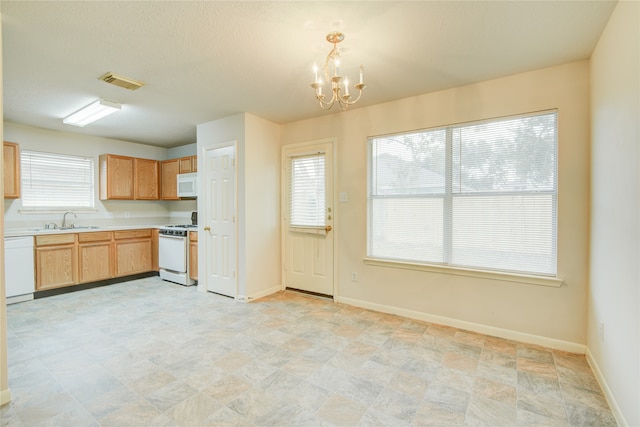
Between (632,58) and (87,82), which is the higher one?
(87,82)

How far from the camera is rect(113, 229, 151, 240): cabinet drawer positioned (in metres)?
4.88

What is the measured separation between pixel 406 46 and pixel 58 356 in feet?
12.3

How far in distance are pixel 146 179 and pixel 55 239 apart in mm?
1745

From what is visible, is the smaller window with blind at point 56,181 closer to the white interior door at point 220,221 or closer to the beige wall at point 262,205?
the white interior door at point 220,221

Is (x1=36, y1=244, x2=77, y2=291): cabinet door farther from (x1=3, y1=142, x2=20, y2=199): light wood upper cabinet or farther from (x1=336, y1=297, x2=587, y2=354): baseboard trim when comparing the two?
(x1=336, y1=297, x2=587, y2=354): baseboard trim

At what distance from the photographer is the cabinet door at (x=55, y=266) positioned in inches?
160

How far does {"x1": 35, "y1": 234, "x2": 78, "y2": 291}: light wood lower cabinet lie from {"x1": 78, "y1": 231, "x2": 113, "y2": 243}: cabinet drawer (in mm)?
95

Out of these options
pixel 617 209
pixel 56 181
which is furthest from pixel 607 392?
pixel 56 181

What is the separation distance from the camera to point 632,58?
1.65 meters

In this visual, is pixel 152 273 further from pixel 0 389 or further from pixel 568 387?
pixel 568 387

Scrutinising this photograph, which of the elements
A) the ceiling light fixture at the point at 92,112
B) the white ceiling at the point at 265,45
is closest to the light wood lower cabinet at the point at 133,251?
the ceiling light fixture at the point at 92,112

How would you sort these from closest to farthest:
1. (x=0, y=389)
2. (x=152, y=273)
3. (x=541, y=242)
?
1. (x=0, y=389)
2. (x=541, y=242)
3. (x=152, y=273)

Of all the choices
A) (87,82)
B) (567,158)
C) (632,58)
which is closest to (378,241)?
(567,158)

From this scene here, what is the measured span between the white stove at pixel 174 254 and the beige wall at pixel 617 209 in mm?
4772
